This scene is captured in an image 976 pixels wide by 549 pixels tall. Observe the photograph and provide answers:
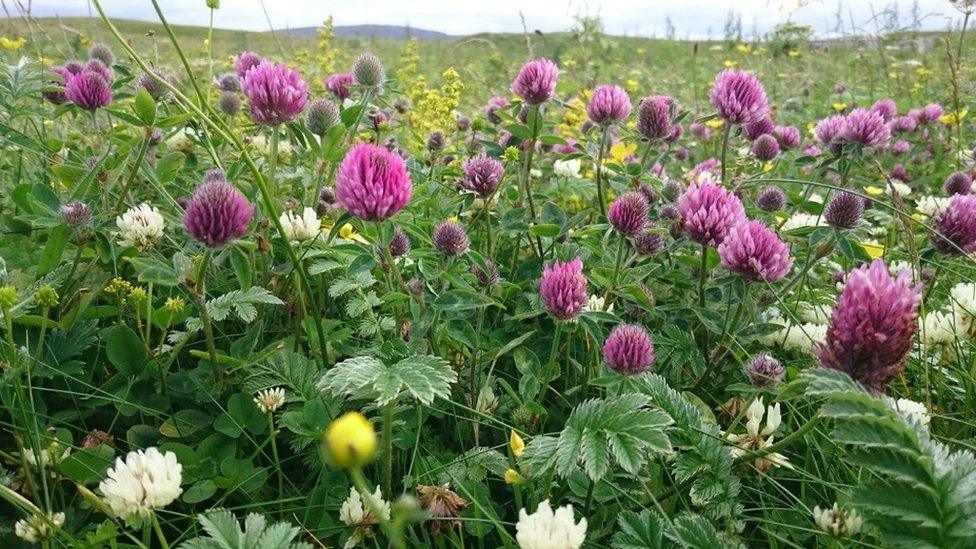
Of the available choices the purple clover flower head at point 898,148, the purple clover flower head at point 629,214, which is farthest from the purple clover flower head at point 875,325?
the purple clover flower head at point 898,148

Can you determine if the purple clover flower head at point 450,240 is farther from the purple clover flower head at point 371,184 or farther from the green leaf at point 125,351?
the green leaf at point 125,351

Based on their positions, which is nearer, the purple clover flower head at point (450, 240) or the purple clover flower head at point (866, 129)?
the purple clover flower head at point (450, 240)

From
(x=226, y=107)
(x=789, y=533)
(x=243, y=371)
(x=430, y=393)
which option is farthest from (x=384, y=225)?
(x=226, y=107)

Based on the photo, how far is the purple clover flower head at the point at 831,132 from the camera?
244 cm

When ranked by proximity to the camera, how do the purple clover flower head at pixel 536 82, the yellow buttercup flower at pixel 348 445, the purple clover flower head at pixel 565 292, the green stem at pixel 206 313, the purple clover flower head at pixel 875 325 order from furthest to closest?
the purple clover flower head at pixel 536 82, the purple clover flower head at pixel 565 292, the green stem at pixel 206 313, the purple clover flower head at pixel 875 325, the yellow buttercup flower at pixel 348 445

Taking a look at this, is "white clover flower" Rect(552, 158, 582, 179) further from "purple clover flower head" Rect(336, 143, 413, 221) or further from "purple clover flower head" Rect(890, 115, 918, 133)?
"purple clover flower head" Rect(890, 115, 918, 133)

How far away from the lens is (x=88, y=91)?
212 centimetres

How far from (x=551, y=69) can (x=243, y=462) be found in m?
1.51

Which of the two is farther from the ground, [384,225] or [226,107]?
[226,107]

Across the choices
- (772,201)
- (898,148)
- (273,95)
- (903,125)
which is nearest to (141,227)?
(273,95)

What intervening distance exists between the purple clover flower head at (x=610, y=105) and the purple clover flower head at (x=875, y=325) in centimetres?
136

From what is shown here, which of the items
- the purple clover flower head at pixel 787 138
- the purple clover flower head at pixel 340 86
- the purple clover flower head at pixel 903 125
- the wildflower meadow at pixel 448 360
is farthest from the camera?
the purple clover flower head at pixel 903 125

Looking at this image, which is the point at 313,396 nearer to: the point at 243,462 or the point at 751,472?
the point at 243,462

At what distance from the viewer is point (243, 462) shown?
1513 mm
